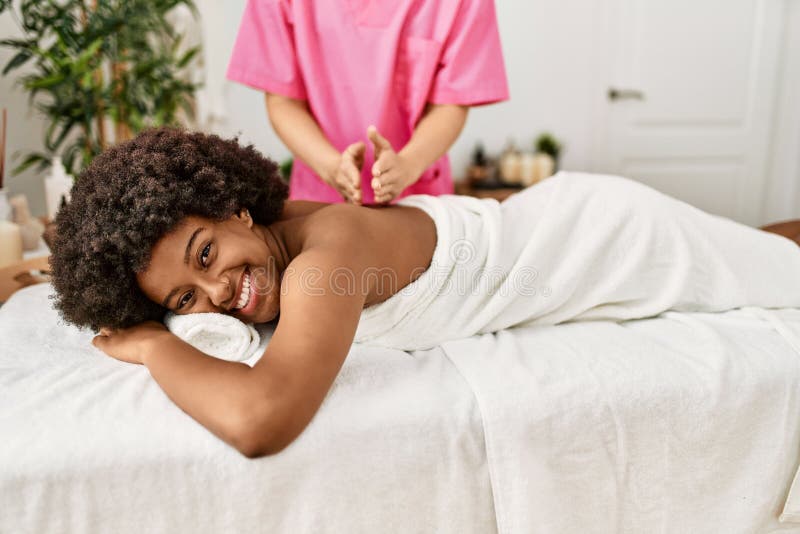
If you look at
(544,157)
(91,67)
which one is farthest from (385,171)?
(544,157)

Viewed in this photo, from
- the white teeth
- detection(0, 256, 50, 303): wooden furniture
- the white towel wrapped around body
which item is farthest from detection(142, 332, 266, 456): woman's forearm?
detection(0, 256, 50, 303): wooden furniture

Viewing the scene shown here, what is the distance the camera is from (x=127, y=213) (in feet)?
3.01

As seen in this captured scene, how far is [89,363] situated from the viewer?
100cm

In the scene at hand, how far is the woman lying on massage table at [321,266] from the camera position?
842 millimetres

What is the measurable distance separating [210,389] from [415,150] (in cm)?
74

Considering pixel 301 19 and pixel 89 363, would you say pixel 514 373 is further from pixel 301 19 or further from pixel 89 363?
pixel 301 19

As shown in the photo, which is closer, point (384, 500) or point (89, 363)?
point (384, 500)

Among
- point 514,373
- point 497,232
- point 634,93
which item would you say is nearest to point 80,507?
point 514,373

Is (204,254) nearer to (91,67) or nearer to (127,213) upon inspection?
(127,213)

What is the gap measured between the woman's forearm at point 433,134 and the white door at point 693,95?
2.31 meters

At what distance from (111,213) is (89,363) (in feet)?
0.83

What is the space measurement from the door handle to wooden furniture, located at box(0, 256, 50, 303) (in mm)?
3030

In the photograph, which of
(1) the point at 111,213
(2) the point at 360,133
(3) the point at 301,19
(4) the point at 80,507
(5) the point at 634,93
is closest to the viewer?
(4) the point at 80,507

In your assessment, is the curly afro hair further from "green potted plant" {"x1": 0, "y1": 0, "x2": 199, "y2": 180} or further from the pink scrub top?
"green potted plant" {"x1": 0, "y1": 0, "x2": 199, "y2": 180}
